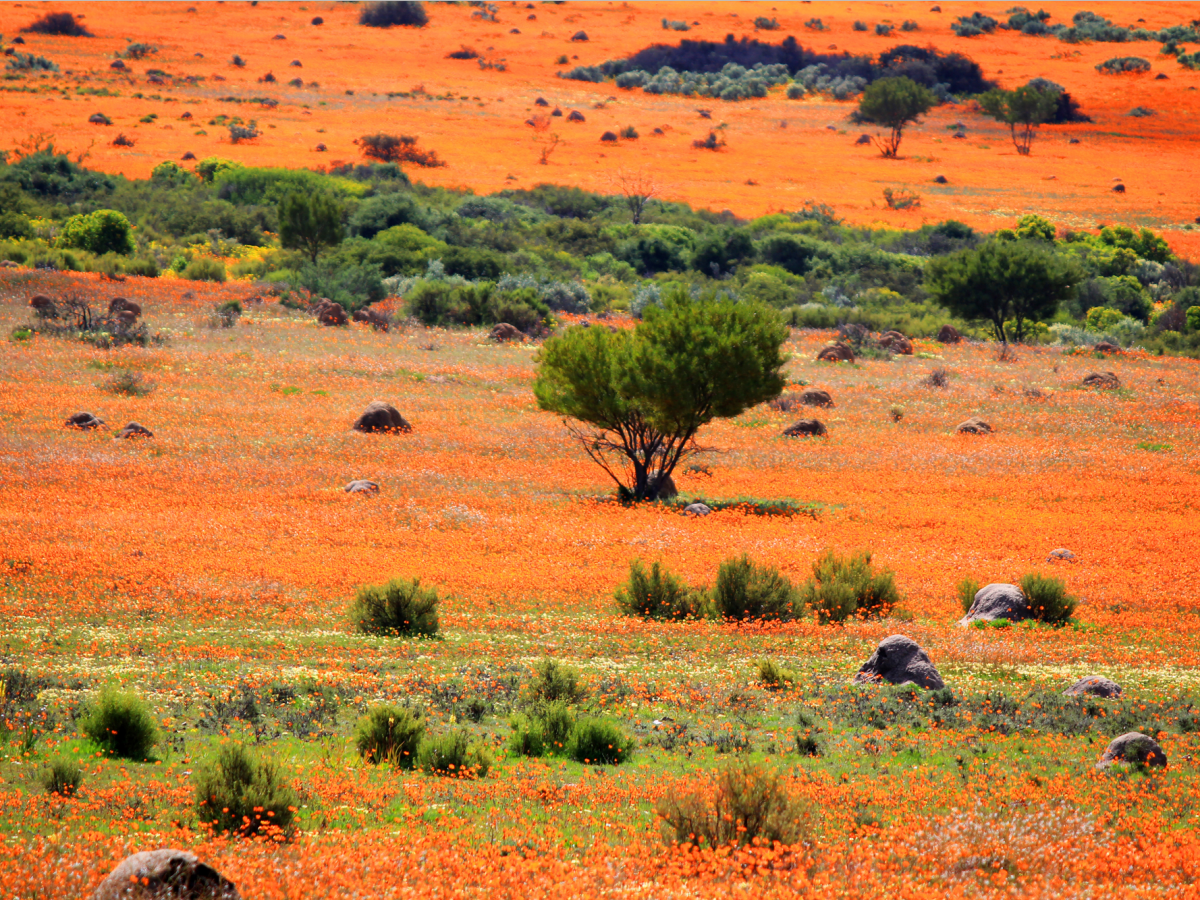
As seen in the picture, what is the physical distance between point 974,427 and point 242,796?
96.8 feet

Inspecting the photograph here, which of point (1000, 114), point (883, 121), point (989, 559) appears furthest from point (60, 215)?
point (1000, 114)

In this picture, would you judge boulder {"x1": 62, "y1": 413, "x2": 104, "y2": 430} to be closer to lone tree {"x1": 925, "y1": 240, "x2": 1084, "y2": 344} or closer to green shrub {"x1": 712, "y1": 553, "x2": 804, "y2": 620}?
green shrub {"x1": 712, "y1": 553, "x2": 804, "y2": 620}

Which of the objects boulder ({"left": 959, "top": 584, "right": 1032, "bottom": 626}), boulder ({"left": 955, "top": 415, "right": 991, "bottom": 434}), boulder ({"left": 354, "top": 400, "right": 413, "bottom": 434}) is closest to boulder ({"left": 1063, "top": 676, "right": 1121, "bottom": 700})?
boulder ({"left": 959, "top": 584, "right": 1032, "bottom": 626})

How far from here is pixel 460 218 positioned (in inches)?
2547

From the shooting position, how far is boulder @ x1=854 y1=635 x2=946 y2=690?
11.3m

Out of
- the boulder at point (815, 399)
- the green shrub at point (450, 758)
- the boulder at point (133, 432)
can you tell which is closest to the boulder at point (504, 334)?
the boulder at point (815, 399)

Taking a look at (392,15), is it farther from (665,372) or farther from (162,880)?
(162,880)

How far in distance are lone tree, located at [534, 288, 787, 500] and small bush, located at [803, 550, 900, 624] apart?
8.07m

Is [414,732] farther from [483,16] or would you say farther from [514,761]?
[483,16]

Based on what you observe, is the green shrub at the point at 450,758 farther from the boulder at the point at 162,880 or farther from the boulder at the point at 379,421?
the boulder at the point at 379,421

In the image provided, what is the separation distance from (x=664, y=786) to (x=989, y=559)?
41.9ft

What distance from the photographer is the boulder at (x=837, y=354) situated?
146ft

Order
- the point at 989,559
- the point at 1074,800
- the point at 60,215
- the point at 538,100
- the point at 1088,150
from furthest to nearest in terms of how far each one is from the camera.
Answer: the point at 538,100, the point at 1088,150, the point at 60,215, the point at 989,559, the point at 1074,800

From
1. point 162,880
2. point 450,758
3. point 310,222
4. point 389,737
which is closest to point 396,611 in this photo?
point 389,737
